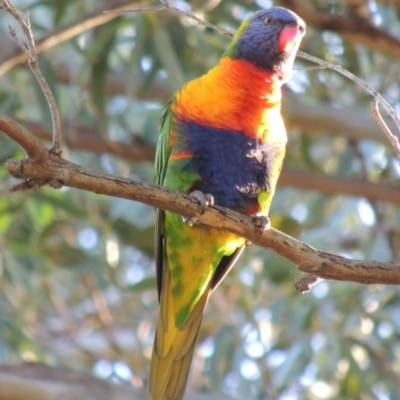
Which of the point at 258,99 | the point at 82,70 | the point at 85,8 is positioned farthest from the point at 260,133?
the point at 85,8

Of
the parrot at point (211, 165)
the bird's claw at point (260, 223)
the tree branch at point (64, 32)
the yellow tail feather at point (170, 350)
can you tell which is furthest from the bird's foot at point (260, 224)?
the tree branch at point (64, 32)

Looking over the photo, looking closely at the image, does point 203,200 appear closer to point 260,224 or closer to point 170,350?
point 260,224

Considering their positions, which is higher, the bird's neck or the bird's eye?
the bird's eye

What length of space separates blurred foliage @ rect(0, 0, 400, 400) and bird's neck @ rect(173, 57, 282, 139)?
818mm

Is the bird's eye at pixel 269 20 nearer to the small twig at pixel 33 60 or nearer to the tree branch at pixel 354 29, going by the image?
the tree branch at pixel 354 29

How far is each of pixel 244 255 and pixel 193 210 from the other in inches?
79.7

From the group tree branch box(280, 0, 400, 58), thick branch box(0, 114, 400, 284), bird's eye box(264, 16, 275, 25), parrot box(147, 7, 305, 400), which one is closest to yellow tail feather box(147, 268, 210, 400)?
parrot box(147, 7, 305, 400)

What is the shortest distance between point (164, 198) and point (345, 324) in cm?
226

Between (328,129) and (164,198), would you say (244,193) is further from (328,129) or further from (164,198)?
(328,129)

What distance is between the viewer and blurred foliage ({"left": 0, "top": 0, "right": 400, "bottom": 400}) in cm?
328

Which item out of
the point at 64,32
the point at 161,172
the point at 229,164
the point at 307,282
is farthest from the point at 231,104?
the point at 64,32

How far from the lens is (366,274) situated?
65.7 inches

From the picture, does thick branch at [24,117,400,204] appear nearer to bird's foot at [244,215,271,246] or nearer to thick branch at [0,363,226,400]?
thick branch at [0,363,226,400]

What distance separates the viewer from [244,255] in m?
3.72
